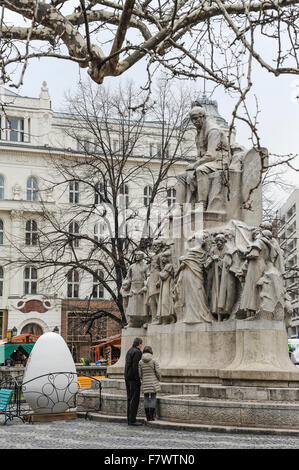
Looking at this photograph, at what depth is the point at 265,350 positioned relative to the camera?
1137 centimetres

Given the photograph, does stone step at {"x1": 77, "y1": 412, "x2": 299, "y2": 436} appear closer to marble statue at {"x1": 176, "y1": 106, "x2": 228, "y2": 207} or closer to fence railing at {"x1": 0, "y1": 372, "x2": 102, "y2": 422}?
fence railing at {"x1": 0, "y1": 372, "x2": 102, "y2": 422}

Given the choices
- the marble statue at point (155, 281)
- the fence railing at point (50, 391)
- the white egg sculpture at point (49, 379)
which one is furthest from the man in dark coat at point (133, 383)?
the marble statue at point (155, 281)

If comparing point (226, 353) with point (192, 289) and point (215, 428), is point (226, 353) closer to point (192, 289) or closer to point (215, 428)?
point (192, 289)

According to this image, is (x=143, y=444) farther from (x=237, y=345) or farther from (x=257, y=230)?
(x=257, y=230)

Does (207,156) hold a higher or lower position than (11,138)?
lower

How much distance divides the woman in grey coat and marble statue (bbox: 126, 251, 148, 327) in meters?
4.36

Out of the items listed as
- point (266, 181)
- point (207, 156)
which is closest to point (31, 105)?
point (266, 181)

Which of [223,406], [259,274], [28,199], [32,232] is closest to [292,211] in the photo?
[28,199]

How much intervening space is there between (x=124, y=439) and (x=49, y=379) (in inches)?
143

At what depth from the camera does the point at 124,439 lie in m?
9.19

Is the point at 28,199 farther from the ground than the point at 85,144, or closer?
farther from the ground

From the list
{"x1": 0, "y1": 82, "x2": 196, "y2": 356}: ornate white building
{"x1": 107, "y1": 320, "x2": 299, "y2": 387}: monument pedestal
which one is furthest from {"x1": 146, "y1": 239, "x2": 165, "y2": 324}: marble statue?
{"x1": 0, "y1": 82, "x2": 196, "y2": 356}: ornate white building

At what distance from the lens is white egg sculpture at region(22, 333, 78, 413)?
1240 centimetres
